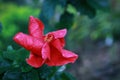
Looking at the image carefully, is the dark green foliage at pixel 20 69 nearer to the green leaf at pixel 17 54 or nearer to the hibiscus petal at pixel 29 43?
the green leaf at pixel 17 54

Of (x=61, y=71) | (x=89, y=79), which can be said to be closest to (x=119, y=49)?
(x=89, y=79)

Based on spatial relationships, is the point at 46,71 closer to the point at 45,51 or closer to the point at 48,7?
the point at 45,51

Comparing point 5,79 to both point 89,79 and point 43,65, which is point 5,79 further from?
point 89,79

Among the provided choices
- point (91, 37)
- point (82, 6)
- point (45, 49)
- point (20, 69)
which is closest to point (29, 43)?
point (45, 49)

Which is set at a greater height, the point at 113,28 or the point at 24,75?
the point at 24,75

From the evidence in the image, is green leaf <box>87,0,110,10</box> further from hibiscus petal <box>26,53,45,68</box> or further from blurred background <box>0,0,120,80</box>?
blurred background <box>0,0,120,80</box>

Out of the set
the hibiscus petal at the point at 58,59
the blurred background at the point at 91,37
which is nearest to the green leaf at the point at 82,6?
the hibiscus petal at the point at 58,59

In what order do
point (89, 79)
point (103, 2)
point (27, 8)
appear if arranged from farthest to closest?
point (27, 8), point (89, 79), point (103, 2)

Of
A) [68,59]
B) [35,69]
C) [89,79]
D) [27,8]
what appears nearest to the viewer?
[68,59]

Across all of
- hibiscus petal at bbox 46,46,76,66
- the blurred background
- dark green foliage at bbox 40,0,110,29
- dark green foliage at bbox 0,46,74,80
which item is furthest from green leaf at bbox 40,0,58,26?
the blurred background
